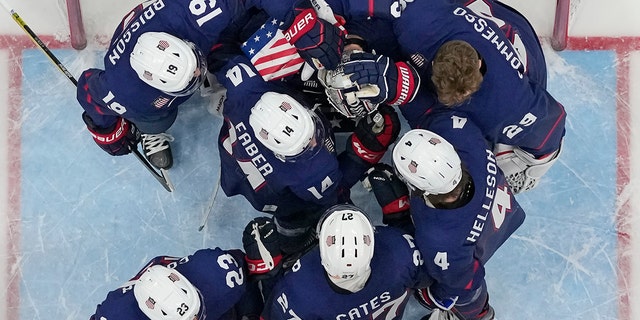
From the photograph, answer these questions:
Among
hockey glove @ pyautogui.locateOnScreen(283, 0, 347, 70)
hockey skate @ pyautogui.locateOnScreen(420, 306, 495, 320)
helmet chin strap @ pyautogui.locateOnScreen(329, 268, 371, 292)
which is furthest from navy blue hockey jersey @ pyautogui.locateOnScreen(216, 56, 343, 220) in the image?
hockey skate @ pyautogui.locateOnScreen(420, 306, 495, 320)

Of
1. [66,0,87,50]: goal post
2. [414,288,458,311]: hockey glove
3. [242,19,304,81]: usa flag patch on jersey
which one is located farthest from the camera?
[66,0,87,50]: goal post

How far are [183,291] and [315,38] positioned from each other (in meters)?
1.20

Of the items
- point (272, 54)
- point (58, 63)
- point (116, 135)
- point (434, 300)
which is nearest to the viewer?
point (272, 54)

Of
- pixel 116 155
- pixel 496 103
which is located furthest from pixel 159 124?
pixel 496 103

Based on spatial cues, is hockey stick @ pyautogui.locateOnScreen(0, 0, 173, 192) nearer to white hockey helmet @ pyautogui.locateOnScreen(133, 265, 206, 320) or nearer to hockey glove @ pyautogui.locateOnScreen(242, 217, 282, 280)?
hockey glove @ pyautogui.locateOnScreen(242, 217, 282, 280)

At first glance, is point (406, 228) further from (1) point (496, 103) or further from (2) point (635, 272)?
(2) point (635, 272)

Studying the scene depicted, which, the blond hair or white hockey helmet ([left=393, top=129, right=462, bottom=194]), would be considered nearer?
white hockey helmet ([left=393, top=129, right=462, bottom=194])

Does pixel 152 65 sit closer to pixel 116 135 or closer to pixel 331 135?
pixel 116 135

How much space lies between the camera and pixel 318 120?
346 centimetres

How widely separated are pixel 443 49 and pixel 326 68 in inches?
20.1

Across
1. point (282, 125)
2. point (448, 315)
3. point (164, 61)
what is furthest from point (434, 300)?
point (164, 61)

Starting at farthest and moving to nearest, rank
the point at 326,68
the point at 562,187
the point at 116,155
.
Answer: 1. the point at 562,187
2. the point at 116,155
3. the point at 326,68

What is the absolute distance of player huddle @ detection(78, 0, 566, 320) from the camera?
3.21 metres

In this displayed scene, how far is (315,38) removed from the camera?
10.7ft
